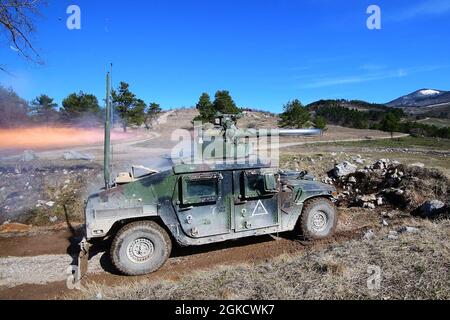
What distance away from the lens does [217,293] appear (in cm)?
575

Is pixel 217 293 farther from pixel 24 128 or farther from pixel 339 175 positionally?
pixel 24 128

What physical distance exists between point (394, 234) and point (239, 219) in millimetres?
3303

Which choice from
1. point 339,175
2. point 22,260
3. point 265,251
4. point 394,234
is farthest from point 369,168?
point 22,260

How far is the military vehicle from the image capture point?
25.1 feet

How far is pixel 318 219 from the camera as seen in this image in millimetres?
9281

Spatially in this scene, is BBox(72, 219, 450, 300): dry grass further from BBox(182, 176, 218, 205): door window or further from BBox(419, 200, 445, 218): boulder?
BBox(419, 200, 445, 218): boulder

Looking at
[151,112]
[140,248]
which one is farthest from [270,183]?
[151,112]

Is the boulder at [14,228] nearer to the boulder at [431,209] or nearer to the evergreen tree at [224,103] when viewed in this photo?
the boulder at [431,209]

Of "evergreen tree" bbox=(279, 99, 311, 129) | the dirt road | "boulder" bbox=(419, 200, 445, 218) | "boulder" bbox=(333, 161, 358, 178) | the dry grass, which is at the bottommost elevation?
the dirt road

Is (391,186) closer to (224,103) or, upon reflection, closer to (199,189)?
(199,189)

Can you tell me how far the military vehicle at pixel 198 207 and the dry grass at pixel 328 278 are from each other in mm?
1098

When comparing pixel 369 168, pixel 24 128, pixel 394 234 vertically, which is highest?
pixel 24 128

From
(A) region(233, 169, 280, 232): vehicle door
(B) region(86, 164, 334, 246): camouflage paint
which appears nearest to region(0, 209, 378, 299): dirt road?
(B) region(86, 164, 334, 246): camouflage paint

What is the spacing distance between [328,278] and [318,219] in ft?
10.8
